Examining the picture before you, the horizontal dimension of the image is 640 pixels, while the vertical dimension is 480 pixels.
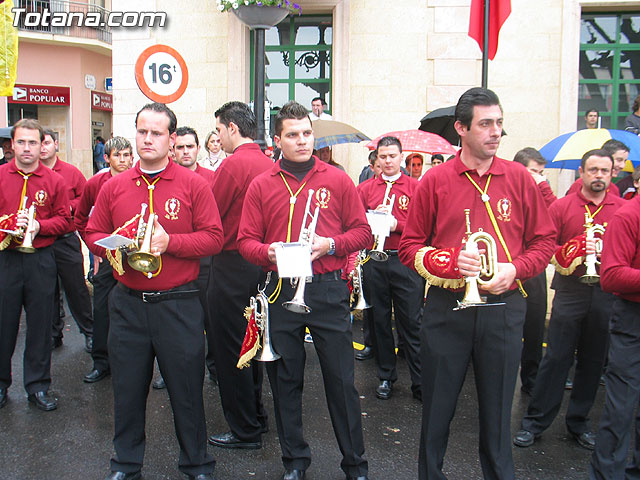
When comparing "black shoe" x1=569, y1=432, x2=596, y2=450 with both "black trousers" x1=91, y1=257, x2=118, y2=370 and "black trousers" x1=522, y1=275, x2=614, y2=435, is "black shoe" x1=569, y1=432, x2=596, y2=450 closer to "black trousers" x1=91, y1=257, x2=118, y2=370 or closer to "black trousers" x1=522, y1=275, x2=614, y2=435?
"black trousers" x1=522, y1=275, x2=614, y2=435

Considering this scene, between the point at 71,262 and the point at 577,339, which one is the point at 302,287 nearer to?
the point at 577,339

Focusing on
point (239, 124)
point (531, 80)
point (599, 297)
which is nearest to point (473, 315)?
point (599, 297)

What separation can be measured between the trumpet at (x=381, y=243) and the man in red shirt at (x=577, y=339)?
5.01ft

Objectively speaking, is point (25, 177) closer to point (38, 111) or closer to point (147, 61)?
point (147, 61)

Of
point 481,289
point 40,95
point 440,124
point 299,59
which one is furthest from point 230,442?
point 40,95

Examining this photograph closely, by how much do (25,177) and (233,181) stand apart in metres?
2.04

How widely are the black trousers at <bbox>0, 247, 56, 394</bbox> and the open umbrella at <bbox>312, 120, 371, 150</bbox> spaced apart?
4419 mm

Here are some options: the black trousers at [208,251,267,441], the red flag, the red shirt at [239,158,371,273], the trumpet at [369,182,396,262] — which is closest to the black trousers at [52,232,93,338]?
the black trousers at [208,251,267,441]

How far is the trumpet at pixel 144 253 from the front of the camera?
3594 mm

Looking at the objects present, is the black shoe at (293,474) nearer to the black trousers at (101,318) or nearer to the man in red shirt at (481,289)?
the man in red shirt at (481,289)

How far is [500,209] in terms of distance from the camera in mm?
3346

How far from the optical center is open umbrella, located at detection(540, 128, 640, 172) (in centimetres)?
623

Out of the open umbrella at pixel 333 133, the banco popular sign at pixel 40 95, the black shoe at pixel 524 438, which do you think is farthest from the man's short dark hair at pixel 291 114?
the banco popular sign at pixel 40 95

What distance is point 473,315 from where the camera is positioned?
11.0ft
